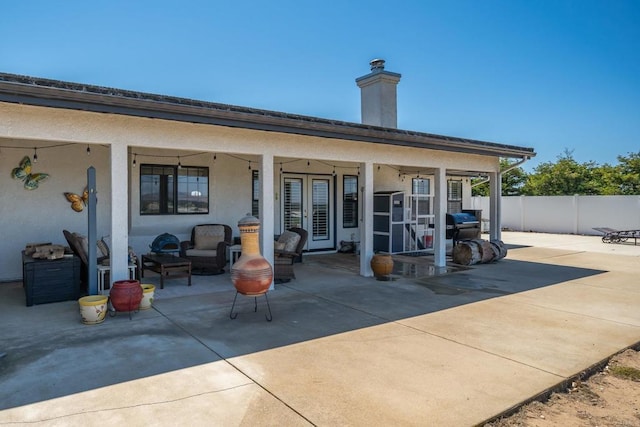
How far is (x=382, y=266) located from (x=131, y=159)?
236 inches

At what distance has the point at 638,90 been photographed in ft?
69.7

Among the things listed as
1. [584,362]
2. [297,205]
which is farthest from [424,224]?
[584,362]

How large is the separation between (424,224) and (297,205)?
4.56 m

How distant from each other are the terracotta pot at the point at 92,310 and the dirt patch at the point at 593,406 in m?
4.58

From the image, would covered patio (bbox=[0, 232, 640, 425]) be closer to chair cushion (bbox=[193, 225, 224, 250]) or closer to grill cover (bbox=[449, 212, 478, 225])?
chair cushion (bbox=[193, 225, 224, 250])

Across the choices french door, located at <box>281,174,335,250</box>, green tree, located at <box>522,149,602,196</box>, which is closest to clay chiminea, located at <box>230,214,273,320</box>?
french door, located at <box>281,174,335,250</box>

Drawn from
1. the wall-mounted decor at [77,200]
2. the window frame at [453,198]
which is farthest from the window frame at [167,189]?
the window frame at [453,198]

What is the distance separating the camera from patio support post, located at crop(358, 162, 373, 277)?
874 cm

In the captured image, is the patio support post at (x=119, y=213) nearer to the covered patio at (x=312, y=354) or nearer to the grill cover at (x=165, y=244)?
the covered patio at (x=312, y=354)

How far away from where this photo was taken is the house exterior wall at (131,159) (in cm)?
573

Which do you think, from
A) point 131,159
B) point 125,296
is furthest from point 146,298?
point 131,159

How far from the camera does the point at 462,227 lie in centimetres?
1315

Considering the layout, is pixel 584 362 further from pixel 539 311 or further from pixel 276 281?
pixel 276 281

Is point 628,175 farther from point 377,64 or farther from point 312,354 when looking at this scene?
point 312,354
